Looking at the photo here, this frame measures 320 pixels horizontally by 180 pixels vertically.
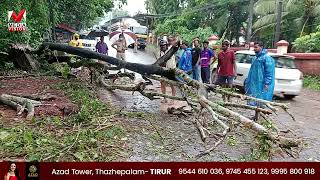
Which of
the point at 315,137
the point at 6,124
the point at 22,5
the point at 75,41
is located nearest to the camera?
the point at 6,124

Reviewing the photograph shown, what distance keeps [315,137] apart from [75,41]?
9307 mm

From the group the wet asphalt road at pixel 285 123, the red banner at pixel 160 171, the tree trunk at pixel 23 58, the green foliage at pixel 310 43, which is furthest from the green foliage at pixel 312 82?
the red banner at pixel 160 171

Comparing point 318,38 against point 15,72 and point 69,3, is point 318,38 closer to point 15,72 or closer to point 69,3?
point 69,3

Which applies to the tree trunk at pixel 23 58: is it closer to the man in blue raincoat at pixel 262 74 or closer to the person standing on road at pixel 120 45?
the person standing on road at pixel 120 45

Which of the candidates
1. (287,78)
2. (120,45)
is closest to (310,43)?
(287,78)

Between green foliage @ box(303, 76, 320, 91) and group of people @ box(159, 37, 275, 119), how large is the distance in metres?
5.82

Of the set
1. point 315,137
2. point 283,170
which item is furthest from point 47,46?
point 283,170

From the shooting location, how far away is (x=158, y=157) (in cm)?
553

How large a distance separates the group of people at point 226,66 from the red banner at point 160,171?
4.28m

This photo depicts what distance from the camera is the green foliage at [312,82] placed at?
51.3 ft

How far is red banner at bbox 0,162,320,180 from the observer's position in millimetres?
3145

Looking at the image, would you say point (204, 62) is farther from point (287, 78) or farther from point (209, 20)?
point (209, 20)

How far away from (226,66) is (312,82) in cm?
752

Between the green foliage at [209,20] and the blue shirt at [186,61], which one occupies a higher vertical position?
the green foliage at [209,20]
